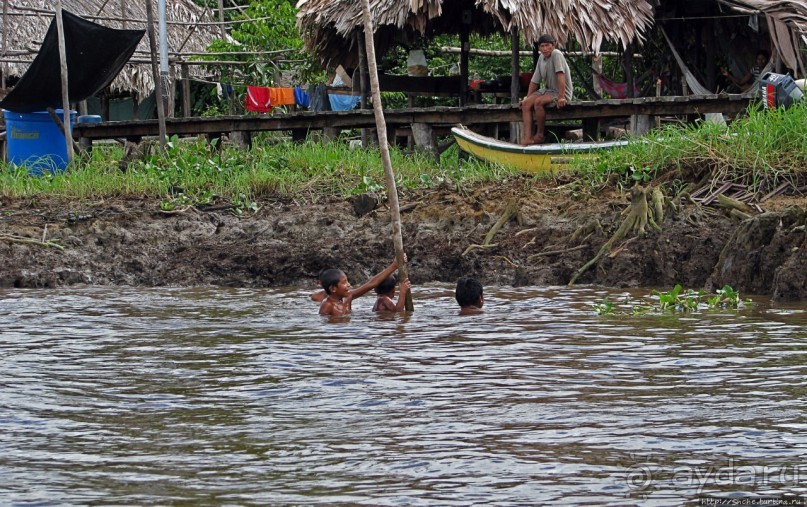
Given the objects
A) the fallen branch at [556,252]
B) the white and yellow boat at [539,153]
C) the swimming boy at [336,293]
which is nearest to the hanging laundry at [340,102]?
the white and yellow boat at [539,153]

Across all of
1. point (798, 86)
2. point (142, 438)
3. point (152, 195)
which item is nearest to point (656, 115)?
point (798, 86)

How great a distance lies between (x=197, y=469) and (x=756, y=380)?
272cm

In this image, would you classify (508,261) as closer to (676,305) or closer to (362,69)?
(676,305)

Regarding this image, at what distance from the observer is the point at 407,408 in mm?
4996

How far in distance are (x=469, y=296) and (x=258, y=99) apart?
12.0 meters

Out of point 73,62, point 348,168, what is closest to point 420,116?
point 348,168

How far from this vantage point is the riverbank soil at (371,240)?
9.50m

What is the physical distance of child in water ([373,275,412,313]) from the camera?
320 inches

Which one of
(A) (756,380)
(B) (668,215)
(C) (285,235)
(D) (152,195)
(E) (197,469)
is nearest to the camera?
(E) (197,469)

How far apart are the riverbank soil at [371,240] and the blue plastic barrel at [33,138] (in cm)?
201

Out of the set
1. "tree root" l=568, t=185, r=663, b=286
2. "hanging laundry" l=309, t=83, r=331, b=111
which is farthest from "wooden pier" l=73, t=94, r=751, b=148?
"hanging laundry" l=309, t=83, r=331, b=111

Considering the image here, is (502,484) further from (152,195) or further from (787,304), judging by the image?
(152,195)

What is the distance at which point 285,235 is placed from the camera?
10.6 metres

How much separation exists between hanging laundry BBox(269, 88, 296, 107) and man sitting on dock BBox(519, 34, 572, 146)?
27.1 feet
